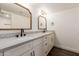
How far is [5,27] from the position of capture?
5.53ft

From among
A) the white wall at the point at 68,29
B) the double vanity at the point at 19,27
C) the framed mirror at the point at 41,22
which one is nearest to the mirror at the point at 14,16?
the double vanity at the point at 19,27

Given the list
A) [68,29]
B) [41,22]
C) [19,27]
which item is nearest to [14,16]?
[19,27]

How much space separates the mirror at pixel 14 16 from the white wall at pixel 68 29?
1912mm

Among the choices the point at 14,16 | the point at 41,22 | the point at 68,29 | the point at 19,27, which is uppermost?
the point at 14,16

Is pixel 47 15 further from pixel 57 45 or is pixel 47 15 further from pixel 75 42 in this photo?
pixel 75 42

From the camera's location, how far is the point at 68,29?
3.65 m

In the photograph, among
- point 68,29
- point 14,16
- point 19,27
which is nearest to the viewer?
point 14,16

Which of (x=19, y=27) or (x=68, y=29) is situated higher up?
(x=19, y=27)

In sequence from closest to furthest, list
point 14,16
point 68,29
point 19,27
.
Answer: point 14,16 < point 19,27 < point 68,29

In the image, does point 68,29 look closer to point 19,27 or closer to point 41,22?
point 41,22

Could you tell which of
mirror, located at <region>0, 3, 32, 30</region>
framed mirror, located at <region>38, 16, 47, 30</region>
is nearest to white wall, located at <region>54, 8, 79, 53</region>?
framed mirror, located at <region>38, 16, 47, 30</region>

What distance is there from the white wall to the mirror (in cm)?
191

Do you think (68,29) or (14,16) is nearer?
(14,16)

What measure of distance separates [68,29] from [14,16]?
258 centimetres
